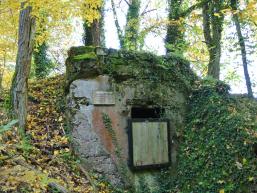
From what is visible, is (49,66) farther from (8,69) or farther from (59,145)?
(59,145)

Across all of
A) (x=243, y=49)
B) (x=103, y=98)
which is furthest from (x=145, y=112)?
(x=243, y=49)

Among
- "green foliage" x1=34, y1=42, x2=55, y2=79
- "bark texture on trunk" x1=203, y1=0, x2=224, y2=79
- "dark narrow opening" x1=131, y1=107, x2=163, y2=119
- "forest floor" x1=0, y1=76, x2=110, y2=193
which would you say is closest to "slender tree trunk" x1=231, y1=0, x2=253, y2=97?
"bark texture on trunk" x1=203, y1=0, x2=224, y2=79

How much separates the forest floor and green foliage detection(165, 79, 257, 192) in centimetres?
189

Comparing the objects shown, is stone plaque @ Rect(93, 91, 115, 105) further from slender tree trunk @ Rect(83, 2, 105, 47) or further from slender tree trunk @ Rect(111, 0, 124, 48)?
slender tree trunk @ Rect(111, 0, 124, 48)

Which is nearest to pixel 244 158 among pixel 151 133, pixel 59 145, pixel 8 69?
pixel 151 133

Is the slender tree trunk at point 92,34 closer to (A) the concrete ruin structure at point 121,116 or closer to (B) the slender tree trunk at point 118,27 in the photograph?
(B) the slender tree trunk at point 118,27

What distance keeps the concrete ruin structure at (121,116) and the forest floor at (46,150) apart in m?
0.35

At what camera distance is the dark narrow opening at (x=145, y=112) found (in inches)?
326

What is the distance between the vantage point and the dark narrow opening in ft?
27.2

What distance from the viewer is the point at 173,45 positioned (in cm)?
1419

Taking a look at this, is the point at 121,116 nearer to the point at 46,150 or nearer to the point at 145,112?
the point at 145,112

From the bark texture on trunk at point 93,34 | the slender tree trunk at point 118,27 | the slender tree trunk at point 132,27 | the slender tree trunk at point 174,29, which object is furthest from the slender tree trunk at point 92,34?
the slender tree trunk at point 118,27

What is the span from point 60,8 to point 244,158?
5.29m

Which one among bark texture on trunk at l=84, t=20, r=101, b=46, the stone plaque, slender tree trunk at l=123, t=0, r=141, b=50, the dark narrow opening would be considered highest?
slender tree trunk at l=123, t=0, r=141, b=50
